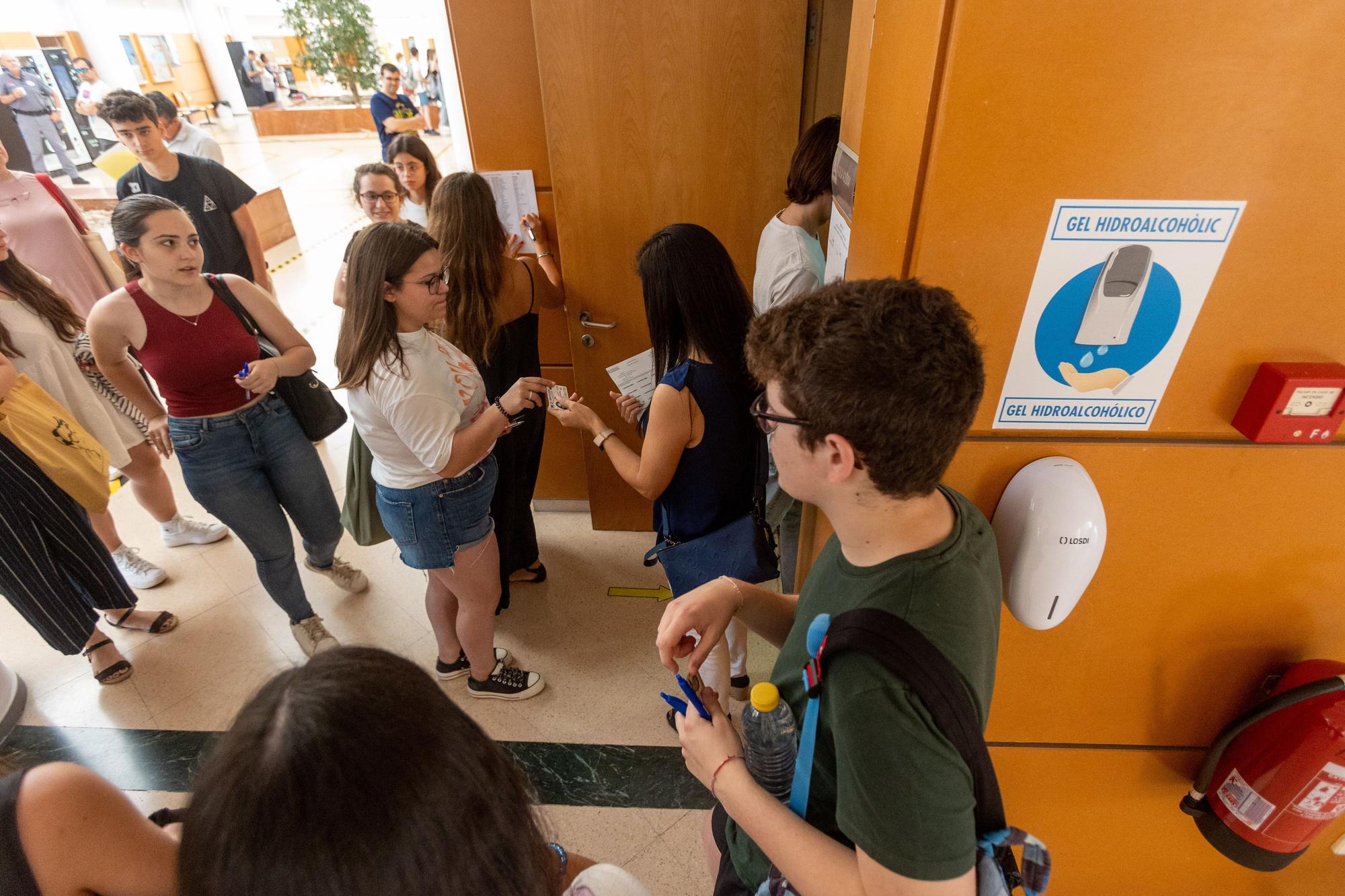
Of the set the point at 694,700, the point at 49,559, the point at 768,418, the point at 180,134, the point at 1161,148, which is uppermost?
the point at 1161,148

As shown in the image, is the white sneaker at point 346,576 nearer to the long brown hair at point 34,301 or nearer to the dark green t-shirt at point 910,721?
the long brown hair at point 34,301

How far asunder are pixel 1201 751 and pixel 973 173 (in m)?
1.41

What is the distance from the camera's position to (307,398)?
252 cm

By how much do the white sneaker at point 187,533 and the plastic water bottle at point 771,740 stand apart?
3.44m

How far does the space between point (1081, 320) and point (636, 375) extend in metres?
1.44

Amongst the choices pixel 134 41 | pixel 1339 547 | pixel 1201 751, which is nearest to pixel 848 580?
pixel 1339 547

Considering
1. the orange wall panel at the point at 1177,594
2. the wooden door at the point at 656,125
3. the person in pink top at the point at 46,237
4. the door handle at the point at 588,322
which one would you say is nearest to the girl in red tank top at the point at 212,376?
the door handle at the point at 588,322

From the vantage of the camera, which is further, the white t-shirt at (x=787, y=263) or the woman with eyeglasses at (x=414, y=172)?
the woman with eyeglasses at (x=414, y=172)

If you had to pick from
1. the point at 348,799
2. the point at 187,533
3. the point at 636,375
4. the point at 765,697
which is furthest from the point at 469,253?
the point at 187,533

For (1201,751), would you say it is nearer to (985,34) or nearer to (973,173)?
(973,173)

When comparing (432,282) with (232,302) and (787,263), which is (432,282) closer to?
(232,302)

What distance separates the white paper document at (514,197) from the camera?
291cm

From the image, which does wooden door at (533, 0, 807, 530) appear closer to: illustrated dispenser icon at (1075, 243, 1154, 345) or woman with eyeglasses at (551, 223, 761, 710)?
woman with eyeglasses at (551, 223, 761, 710)

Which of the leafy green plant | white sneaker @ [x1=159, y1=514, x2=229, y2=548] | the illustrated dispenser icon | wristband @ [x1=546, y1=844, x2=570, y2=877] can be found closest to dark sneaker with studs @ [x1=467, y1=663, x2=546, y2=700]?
wristband @ [x1=546, y1=844, x2=570, y2=877]
